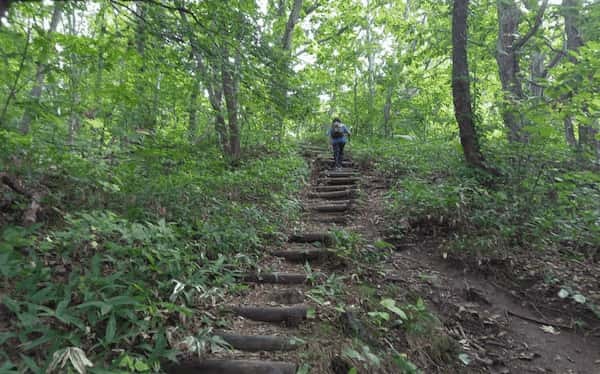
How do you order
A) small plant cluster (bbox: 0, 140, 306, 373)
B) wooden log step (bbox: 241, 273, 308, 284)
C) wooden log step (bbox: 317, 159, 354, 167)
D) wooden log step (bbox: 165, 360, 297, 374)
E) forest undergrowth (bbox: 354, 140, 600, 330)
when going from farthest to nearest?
wooden log step (bbox: 317, 159, 354, 167) < wooden log step (bbox: 241, 273, 308, 284) < forest undergrowth (bbox: 354, 140, 600, 330) < wooden log step (bbox: 165, 360, 297, 374) < small plant cluster (bbox: 0, 140, 306, 373)

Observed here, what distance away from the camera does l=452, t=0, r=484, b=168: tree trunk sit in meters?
6.53

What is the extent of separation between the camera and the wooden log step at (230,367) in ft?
8.40

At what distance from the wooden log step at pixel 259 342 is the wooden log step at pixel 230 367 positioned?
0.85ft

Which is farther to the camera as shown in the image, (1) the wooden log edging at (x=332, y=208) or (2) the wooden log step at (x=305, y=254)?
(1) the wooden log edging at (x=332, y=208)

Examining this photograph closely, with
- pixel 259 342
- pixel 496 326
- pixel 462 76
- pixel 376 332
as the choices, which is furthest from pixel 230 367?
pixel 462 76

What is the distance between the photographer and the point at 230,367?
260 centimetres

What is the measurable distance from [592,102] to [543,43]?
4354 millimetres

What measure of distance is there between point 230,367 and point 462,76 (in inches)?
258

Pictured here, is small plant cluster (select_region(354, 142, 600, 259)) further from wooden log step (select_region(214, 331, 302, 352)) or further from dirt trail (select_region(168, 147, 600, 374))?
wooden log step (select_region(214, 331, 302, 352))

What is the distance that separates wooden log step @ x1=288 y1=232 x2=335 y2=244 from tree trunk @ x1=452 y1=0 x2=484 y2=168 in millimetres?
3750

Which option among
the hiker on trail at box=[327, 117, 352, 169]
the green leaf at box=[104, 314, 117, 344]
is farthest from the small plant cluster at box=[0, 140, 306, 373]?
the hiker on trail at box=[327, 117, 352, 169]

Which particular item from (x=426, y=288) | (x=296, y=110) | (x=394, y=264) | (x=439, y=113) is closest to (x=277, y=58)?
(x=296, y=110)

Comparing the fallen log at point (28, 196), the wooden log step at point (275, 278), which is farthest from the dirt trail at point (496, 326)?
the fallen log at point (28, 196)

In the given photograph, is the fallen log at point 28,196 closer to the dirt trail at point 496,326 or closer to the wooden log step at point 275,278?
the wooden log step at point 275,278
